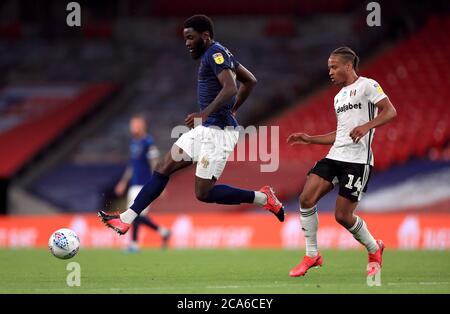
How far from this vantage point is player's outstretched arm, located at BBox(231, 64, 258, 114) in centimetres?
1091

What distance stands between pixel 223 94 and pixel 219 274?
206 centimetres

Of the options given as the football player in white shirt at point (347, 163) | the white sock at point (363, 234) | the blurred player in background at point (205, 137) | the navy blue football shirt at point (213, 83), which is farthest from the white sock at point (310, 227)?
the navy blue football shirt at point (213, 83)

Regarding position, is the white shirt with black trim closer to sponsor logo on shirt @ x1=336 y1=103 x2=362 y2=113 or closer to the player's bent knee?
sponsor logo on shirt @ x1=336 y1=103 x2=362 y2=113

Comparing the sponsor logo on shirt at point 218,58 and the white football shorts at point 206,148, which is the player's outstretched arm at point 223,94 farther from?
the white football shorts at point 206,148

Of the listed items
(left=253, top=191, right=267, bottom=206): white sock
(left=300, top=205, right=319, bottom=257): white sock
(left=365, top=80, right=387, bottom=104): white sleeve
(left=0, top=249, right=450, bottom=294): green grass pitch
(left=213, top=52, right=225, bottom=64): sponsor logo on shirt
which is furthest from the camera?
(left=253, top=191, right=267, bottom=206): white sock

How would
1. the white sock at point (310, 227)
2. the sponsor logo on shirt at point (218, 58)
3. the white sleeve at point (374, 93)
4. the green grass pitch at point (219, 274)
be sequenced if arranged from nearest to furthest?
the green grass pitch at point (219, 274) < the white sleeve at point (374, 93) < the sponsor logo on shirt at point (218, 58) < the white sock at point (310, 227)

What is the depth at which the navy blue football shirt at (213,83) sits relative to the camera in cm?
1023

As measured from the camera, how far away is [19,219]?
21.2 metres

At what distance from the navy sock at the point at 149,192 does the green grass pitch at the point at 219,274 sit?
28.7 inches

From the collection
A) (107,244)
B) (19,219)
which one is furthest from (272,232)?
(19,219)

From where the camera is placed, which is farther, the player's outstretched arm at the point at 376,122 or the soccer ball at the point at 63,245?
the soccer ball at the point at 63,245

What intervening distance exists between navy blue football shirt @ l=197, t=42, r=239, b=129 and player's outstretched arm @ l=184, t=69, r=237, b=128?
0.12 meters

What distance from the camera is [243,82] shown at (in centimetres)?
1105

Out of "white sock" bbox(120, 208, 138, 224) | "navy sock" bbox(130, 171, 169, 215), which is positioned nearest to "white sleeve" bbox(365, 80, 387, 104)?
"navy sock" bbox(130, 171, 169, 215)
